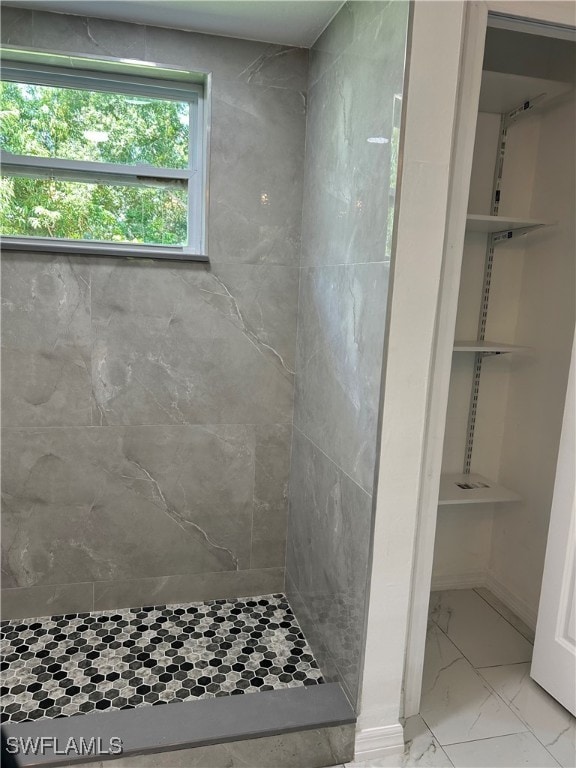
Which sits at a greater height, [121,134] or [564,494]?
[121,134]

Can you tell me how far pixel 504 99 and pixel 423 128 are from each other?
989mm

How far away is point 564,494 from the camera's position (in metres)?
1.83

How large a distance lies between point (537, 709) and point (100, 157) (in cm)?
245

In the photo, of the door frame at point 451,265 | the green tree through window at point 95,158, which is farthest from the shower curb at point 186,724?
the green tree through window at point 95,158

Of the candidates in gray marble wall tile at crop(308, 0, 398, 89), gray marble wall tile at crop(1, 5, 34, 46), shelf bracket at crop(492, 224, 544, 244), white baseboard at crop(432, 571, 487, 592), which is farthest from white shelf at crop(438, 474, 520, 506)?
gray marble wall tile at crop(1, 5, 34, 46)

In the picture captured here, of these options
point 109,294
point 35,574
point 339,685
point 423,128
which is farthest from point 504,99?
point 35,574

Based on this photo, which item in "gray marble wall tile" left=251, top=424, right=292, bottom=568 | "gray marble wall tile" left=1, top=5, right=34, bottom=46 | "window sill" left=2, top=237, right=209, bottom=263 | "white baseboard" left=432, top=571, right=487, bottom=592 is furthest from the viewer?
"white baseboard" left=432, top=571, right=487, bottom=592

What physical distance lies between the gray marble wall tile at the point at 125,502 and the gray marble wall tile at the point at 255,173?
73 cm

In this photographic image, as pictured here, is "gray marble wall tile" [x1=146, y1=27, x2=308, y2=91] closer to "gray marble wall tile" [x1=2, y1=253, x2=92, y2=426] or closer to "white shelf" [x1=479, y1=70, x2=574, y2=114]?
"white shelf" [x1=479, y1=70, x2=574, y2=114]

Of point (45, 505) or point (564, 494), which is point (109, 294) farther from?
point (564, 494)

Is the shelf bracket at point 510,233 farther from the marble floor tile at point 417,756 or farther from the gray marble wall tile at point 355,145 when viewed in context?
the marble floor tile at point 417,756

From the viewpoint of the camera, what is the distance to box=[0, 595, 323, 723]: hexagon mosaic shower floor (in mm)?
1765

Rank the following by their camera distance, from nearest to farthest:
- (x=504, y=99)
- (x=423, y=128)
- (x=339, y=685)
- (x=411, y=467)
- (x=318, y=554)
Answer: (x=423, y=128)
(x=411, y=467)
(x=339, y=685)
(x=318, y=554)
(x=504, y=99)

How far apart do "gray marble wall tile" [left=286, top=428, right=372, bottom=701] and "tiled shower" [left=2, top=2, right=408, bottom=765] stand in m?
0.01
